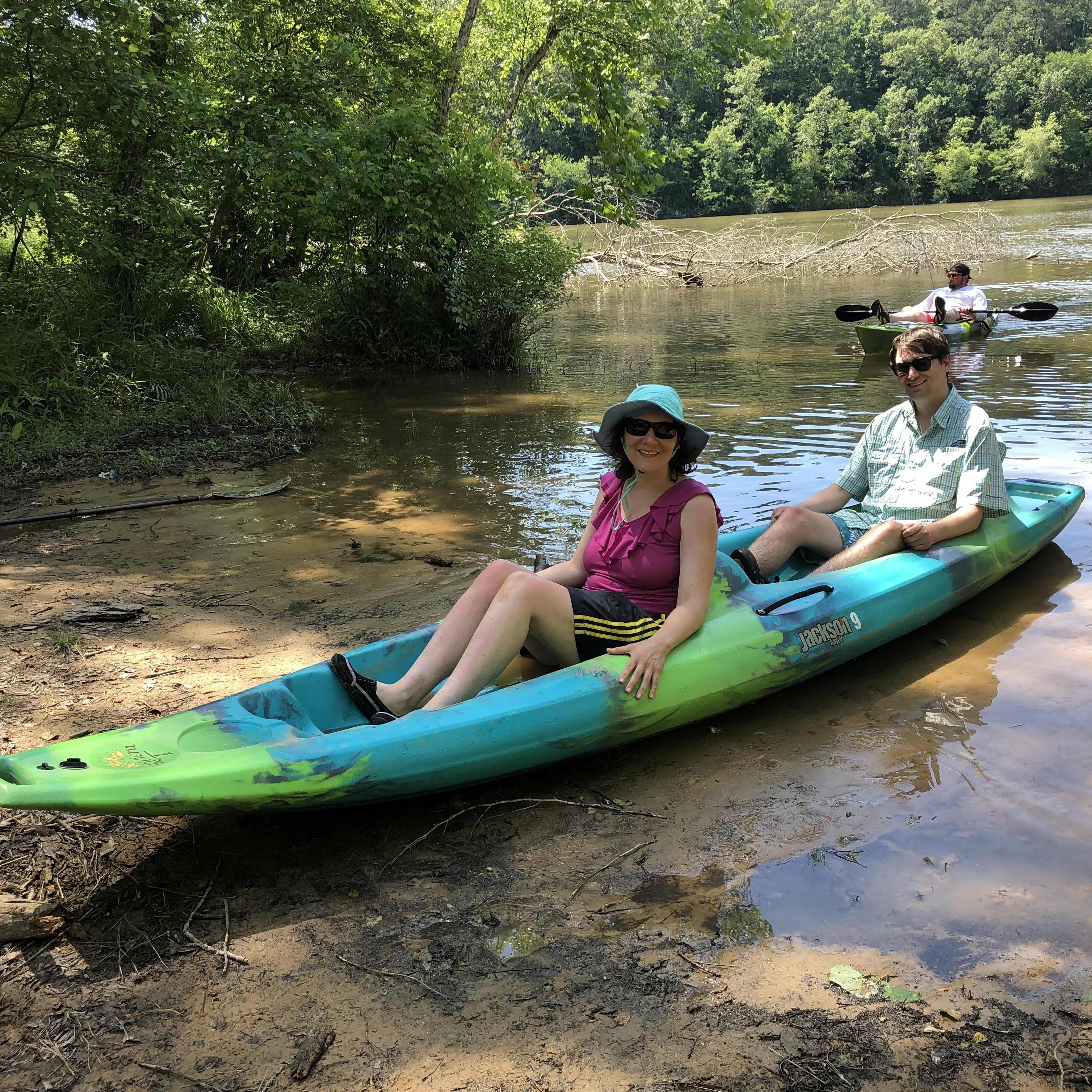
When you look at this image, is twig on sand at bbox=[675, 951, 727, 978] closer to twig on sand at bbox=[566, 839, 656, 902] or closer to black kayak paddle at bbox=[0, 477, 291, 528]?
twig on sand at bbox=[566, 839, 656, 902]

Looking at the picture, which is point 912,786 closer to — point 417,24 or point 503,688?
point 503,688

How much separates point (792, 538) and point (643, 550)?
1238 millimetres

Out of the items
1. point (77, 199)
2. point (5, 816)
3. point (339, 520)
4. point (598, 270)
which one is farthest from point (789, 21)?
point (5, 816)

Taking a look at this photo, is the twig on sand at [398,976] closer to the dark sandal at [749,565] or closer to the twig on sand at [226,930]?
the twig on sand at [226,930]

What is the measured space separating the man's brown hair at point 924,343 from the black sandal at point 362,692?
2.72m

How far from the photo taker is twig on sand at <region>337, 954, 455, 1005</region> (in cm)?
228

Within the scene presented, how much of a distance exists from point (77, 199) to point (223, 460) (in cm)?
307

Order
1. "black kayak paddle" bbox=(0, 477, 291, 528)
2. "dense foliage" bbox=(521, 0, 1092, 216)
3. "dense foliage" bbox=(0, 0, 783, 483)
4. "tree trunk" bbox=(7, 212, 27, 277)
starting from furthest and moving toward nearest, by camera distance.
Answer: "dense foliage" bbox=(521, 0, 1092, 216)
"tree trunk" bbox=(7, 212, 27, 277)
"dense foliage" bbox=(0, 0, 783, 483)
"black kayak paddle" bbox=(0, 477, 291, 528)

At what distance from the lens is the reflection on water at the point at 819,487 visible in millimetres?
2621

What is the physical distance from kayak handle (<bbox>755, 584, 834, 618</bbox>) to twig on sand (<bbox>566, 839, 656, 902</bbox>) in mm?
1176

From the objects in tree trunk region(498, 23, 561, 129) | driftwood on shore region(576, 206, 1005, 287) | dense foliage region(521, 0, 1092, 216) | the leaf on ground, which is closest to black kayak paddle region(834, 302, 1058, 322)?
tree trunk region(498, 23, 561, 129)

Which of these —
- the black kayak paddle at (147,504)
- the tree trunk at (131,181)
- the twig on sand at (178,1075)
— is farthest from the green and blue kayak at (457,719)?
the tree trunk at (131,181)

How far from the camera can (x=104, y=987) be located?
2301mm

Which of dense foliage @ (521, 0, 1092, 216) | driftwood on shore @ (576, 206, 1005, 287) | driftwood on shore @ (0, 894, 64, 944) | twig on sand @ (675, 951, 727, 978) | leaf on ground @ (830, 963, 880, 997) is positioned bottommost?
leaf on ground @ (830, 963, 880, 997)
